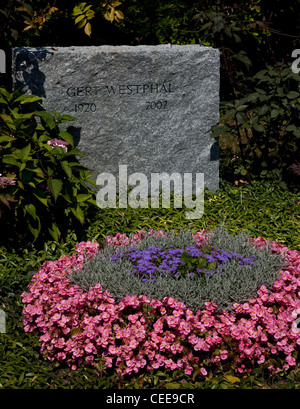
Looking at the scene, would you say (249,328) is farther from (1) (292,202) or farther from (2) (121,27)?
(2) (121,27)

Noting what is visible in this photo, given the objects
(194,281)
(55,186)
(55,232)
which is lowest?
(194,281)

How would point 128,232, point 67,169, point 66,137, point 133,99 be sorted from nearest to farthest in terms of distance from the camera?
point 67,169
point 128,232
point 66,137
point 133,99

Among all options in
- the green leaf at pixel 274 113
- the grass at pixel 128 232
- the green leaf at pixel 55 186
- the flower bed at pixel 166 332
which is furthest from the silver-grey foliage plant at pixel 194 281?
the green leaf at pixel 274 113

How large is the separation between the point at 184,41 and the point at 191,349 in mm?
5245

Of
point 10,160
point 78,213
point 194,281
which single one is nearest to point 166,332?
point 194,281

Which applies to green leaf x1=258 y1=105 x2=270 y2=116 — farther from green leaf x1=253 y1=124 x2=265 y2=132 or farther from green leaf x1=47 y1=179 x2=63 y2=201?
green leaf x1=47 y1=179 x2=63 y2=201

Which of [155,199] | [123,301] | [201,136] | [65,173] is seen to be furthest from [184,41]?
[123,301]

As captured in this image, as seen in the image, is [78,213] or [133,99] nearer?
[78,213]

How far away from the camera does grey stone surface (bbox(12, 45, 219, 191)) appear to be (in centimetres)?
496

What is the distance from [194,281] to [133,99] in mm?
2393

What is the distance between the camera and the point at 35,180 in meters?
4.18

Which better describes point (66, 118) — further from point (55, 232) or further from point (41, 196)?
point (55, 232)

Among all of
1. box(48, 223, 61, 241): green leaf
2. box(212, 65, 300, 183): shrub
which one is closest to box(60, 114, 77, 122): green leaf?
box(48, 223, 61, 241): green leaf

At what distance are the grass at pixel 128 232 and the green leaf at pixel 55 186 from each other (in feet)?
1.52
